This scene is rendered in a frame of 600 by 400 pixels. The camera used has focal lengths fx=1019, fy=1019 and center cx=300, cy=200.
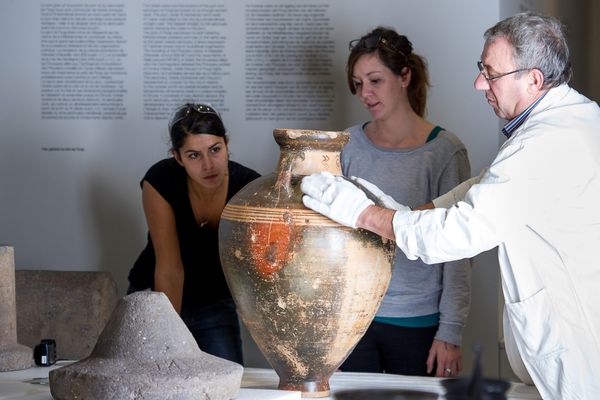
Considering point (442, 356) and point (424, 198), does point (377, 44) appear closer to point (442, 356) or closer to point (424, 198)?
point (424, 198)

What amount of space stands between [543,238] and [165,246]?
5.70 ft

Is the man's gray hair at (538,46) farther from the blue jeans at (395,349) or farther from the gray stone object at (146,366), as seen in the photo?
the gray stone object at (146,366)

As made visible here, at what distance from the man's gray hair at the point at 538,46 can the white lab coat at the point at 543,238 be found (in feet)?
0.58

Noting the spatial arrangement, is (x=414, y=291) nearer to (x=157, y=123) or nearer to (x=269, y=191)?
(x=269, y=191)

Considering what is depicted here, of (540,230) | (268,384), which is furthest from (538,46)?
(268,384)

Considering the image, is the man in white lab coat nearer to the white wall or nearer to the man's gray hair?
the man's gray hair

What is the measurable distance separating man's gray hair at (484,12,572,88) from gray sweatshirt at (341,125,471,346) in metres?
0.76

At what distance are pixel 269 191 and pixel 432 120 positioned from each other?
212 centimetres

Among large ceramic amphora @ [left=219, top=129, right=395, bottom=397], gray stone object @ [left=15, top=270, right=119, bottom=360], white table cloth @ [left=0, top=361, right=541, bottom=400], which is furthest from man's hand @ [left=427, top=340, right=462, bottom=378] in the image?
gray stone object @ [left=15, top=270, right=119, bottom=360]

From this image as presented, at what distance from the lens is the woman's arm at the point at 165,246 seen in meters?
4.05

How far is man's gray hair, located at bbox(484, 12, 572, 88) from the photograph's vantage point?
2.94m

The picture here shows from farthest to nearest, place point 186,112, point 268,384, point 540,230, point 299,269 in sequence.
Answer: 1. point 186,112
2. point 268,384
3. point 299,269
4. point 540,230

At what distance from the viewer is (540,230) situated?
2807 mm

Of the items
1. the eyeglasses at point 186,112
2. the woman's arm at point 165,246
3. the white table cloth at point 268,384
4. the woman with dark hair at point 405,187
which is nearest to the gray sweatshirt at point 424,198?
the woman with dark hair at point 405,187
